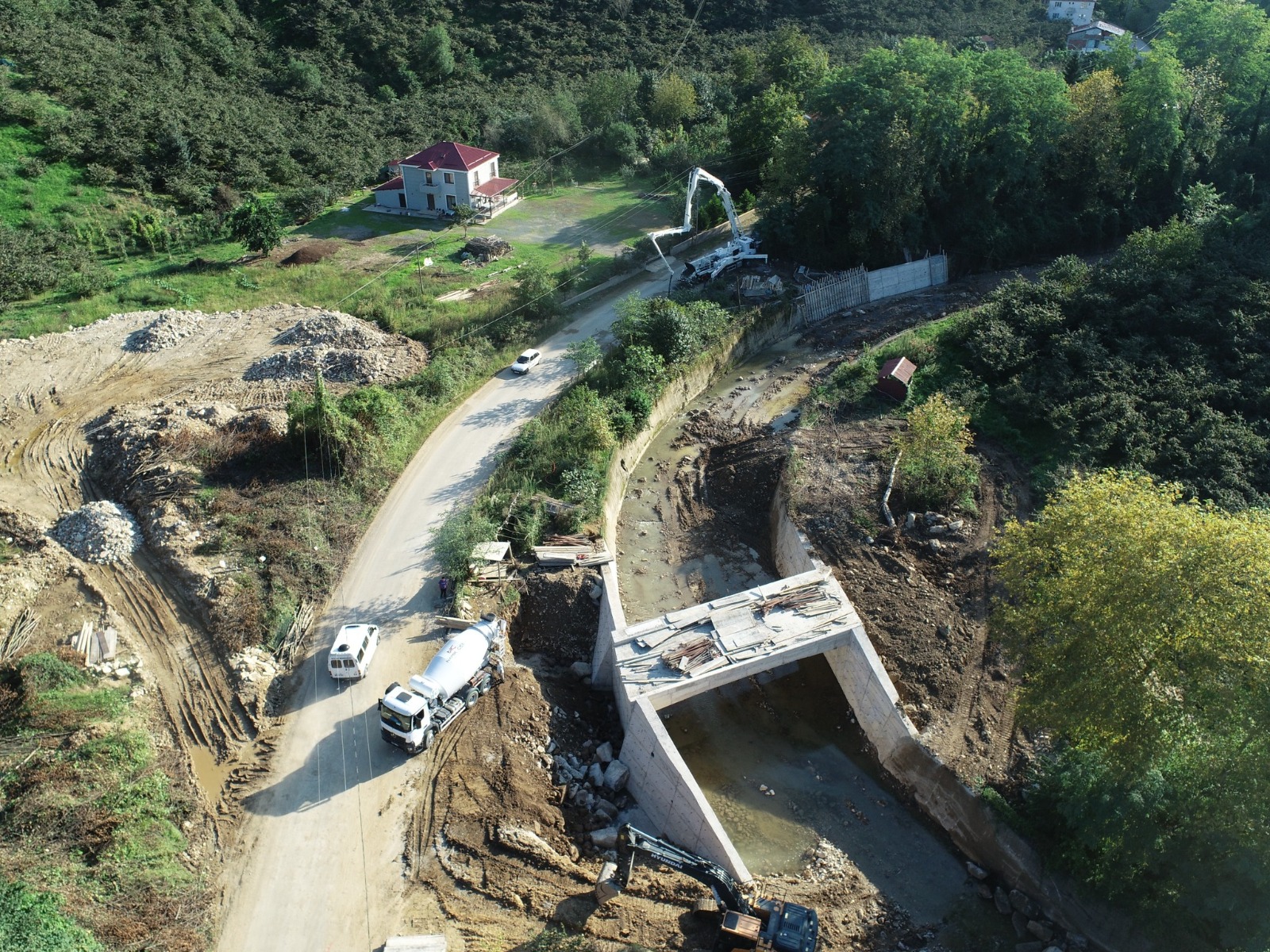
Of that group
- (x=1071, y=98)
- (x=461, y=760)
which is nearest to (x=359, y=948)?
(x=461, y=760)

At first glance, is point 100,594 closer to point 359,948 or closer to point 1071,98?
point 359,948

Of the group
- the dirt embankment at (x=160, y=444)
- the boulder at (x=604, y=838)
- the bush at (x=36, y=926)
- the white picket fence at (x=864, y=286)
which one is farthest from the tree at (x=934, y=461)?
the bush at (x=36, y=926)

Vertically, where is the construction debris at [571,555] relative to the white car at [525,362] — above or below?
below

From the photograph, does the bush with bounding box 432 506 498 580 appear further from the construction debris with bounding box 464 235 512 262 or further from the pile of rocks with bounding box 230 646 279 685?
the construction debris with bounding box 464 235 512 262

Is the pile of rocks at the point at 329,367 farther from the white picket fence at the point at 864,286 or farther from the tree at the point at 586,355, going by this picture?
the white picket fence at the point at 864,286

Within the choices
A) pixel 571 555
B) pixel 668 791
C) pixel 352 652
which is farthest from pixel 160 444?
pixel 668 791
